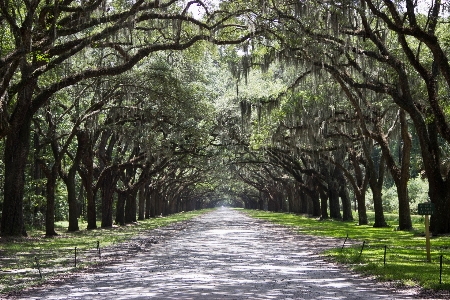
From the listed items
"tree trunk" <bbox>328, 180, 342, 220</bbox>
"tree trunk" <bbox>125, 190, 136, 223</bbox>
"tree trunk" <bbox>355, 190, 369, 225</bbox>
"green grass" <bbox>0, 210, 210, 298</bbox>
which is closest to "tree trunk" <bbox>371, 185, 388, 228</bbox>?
"tree trunk" <bbox>355, 190, 369, 225</bbox>

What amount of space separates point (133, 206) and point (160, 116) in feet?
67.7

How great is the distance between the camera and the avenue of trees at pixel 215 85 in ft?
54.2

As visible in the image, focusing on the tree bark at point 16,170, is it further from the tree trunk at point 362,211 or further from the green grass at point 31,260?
the tree trunk at point 362,211

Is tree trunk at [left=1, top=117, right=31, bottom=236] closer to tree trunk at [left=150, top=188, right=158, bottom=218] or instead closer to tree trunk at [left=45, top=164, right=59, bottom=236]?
tree trunk at [left=45, top=164, right=59, bottom=236]

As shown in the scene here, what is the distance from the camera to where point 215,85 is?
44.5 metres

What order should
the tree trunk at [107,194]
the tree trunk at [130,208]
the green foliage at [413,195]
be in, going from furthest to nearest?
1. the green foliage at [413,195]
2. the tree trunk at [130,208]
3. the tree trunk at [107,194]

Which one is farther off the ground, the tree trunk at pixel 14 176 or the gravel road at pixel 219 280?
the tree trunk at pixel 14 176

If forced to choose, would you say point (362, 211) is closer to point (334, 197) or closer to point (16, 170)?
point (334, 197)

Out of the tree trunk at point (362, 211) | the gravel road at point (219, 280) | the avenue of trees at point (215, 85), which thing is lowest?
the gravel road at point (219, 280)

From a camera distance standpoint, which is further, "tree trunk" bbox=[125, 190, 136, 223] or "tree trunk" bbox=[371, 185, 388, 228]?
"tree trunk" bbox=[125, 190, 136, 223]

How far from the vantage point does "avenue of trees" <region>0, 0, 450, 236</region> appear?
16516 millimetres

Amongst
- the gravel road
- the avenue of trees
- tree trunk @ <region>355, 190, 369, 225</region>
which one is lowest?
the gravel road

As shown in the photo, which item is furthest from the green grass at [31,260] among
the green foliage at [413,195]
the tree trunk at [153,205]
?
the tree trunk at [153,205]

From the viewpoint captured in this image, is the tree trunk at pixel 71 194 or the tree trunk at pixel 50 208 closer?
the tree trunk at pixel 50 208
